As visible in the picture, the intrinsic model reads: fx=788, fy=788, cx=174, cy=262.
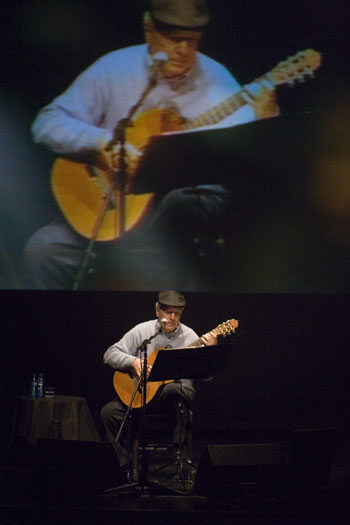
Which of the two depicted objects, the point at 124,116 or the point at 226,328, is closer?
the point at 226,328

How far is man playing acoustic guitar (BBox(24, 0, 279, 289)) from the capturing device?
6633mm

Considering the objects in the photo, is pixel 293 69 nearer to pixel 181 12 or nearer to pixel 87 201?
pixel 181 12

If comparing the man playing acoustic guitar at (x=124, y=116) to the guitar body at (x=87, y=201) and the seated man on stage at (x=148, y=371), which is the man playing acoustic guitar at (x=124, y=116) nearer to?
the guitar body at (x=87, y=201)

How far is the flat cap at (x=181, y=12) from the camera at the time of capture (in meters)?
6.64

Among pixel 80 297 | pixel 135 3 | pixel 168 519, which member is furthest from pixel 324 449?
pixel 135 3

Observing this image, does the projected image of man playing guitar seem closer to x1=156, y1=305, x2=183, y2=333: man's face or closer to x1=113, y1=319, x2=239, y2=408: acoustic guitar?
x1=156, y1=305, x2=183, y2=333: man's face

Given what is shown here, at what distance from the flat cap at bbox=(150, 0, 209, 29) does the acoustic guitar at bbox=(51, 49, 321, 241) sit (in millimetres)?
708

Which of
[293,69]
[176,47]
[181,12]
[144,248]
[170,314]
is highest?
[181,12]

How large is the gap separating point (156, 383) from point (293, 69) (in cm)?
303

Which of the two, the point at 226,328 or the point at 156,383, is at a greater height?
the point at 226,328

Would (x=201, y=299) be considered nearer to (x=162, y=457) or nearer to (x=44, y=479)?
(x=162, y=457)

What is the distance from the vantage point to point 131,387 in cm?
529

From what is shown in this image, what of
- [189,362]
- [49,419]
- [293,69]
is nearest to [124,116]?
[293,69]

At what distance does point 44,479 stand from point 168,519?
0.71m
